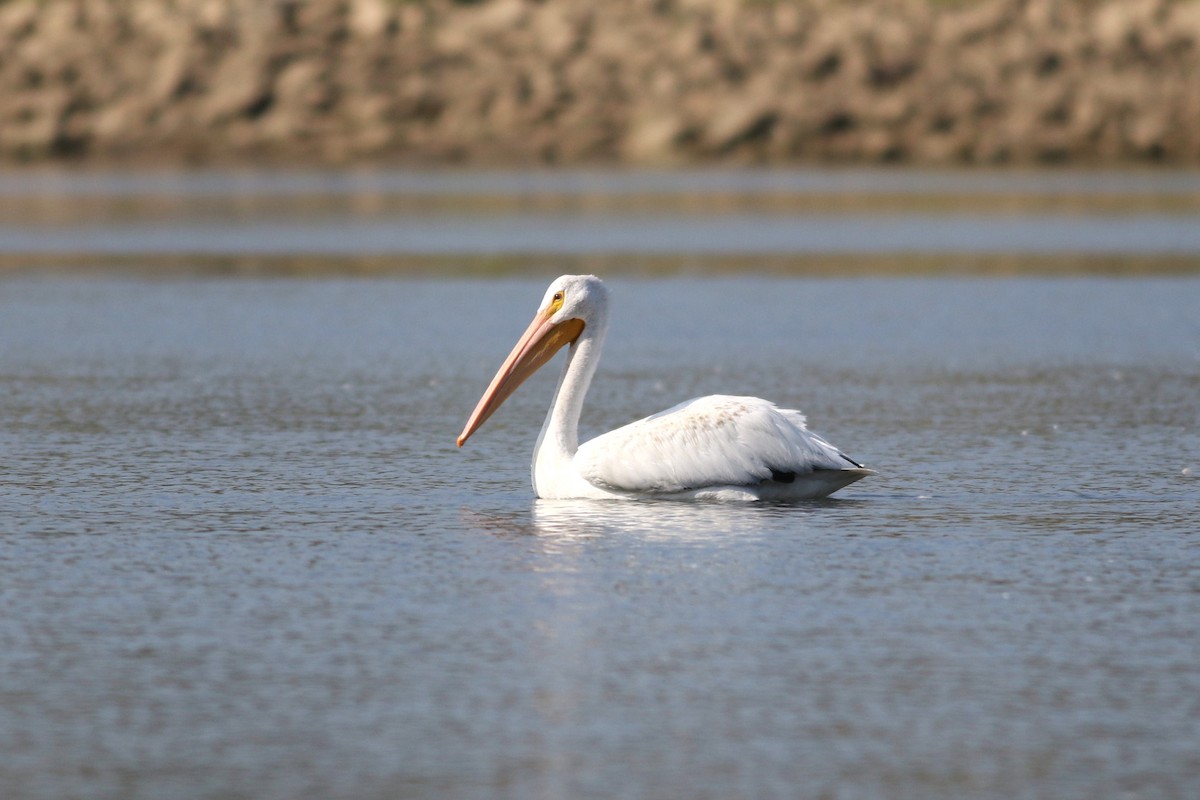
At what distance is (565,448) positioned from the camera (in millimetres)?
8688

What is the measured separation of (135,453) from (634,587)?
3.76m

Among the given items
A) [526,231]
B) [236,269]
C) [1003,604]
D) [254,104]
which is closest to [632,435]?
[1003,604]

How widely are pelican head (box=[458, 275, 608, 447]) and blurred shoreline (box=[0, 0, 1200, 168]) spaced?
41.0 m

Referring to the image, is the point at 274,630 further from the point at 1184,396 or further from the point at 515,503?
the point at 1184,396

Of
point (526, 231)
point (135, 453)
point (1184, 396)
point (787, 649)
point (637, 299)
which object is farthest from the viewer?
point (526, 231)

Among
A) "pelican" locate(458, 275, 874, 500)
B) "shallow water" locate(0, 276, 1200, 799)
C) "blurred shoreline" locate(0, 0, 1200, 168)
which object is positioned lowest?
"shallow water" locate(0, 276, 1200, 799)

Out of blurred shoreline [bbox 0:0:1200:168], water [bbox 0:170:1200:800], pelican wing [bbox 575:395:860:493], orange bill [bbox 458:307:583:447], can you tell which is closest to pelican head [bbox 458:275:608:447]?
orange bill [bbox 458:307:583:447]

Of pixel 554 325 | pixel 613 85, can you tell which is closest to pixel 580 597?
pixel 554 325

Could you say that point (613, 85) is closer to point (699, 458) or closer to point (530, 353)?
point (530, 353)

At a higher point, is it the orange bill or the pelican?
the orange bill

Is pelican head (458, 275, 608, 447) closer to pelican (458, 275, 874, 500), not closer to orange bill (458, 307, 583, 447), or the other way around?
orange bill (458, 307, 583, 447)

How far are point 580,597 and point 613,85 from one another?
150 ft

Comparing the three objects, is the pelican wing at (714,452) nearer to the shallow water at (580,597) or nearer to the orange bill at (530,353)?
the shallow water at (580,597)

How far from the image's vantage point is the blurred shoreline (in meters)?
50.1
